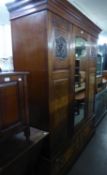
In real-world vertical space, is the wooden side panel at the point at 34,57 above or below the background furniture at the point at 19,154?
above

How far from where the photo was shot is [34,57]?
172 cm

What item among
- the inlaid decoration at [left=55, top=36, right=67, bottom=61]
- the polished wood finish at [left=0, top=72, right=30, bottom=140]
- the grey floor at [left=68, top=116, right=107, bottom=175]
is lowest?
the grey floor at [left=68, top=116, right=107, bottom=175]

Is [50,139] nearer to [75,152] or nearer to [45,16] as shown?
[75,152]

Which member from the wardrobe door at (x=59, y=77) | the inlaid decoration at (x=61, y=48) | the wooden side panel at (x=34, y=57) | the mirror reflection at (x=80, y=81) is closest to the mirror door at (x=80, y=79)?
the mirror reflection at (x=80, y=81)

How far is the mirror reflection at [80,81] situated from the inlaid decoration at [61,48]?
50 cm

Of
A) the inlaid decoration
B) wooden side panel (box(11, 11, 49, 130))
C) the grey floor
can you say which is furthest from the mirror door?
wooden side panel (box(11, 11, 49, 130))

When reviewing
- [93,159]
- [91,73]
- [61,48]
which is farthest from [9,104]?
[91,73]

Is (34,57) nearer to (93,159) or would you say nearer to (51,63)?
(51,63)

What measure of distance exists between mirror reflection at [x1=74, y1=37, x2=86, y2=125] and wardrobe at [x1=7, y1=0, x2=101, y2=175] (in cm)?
12

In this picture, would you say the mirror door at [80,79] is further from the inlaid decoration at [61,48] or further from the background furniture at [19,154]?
the background furniture at [19,154]

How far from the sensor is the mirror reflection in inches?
95.9

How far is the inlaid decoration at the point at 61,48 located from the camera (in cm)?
175

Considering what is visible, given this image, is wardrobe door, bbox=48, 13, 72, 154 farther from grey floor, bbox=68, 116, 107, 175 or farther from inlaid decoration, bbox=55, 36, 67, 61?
grey floor, bbox=68, 116, 107, 175

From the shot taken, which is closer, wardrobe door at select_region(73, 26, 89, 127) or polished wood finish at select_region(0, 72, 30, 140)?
polished wood finish at select_region(0, 72, 30, 140)
